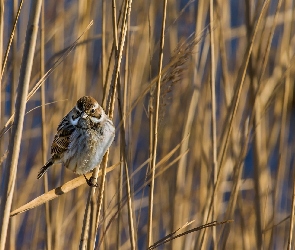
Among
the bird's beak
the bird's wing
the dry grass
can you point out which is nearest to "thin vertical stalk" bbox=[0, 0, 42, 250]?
the dry grass

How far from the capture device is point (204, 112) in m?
2.82

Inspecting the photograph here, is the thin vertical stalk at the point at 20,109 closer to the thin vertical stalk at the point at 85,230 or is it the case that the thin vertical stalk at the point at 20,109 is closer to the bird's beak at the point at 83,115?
the thin vertical stalk at the point at 85,230

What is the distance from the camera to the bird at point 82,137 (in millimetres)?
2268

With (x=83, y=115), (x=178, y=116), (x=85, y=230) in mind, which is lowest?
(x=85, y=230)

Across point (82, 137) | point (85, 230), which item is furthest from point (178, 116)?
Result: point (85, 230)

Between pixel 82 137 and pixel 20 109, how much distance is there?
3.93 feet

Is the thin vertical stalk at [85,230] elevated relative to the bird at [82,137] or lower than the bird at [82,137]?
lower

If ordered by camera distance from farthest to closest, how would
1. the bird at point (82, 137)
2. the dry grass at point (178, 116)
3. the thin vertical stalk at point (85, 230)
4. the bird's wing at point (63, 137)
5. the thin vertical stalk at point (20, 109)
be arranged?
1. the bird's wing at point (63, 137)
2. the bird at point (82, 137)
3. the dry grass at point (178, 116)
4. the thin vertical stalk at point (85, 230)
5. the thin vertical stalk at point (20, 109)

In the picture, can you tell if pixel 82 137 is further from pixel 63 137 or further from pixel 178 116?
pixel 178 116

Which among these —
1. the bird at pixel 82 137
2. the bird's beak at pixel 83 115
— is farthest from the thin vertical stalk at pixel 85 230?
the bird's beak at pixel 83 115

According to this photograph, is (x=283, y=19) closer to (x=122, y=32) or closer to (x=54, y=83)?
(x=54, y=83)

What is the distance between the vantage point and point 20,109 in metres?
1.27

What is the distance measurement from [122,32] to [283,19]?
1.40 meters

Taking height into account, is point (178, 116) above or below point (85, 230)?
above
